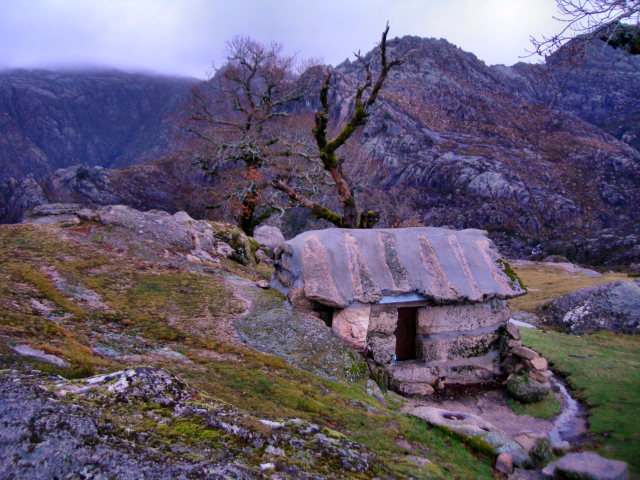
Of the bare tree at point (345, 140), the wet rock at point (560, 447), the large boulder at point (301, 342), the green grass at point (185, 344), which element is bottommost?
the wet rock at point (560, 447)

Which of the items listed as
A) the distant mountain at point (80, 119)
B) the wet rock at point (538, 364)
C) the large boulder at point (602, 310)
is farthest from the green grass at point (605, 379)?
the distant mountain at point (80, 119)

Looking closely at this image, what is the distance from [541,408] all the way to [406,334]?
3.81m

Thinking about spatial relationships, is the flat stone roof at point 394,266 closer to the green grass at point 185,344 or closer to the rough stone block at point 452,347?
the rough stone block at point 452,347

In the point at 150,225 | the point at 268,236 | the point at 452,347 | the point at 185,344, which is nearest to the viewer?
the point at 185,344

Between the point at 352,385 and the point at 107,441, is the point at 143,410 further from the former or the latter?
the point at 352,385

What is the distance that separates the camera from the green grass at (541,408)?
934 centimetres

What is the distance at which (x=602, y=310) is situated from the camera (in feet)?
53.8

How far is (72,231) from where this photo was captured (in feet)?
37.6

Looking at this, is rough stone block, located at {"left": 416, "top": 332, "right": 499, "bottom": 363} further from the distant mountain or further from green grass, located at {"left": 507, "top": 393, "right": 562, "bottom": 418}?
the distant mountain

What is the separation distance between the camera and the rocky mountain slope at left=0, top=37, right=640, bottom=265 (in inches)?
1794

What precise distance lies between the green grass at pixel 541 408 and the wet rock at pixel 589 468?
368cm

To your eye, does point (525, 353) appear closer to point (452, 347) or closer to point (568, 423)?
point (568, 423)

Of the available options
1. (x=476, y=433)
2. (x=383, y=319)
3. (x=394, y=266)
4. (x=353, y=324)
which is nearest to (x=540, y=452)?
(x=476, y=433)

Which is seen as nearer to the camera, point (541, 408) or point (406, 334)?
point (541, 408)
